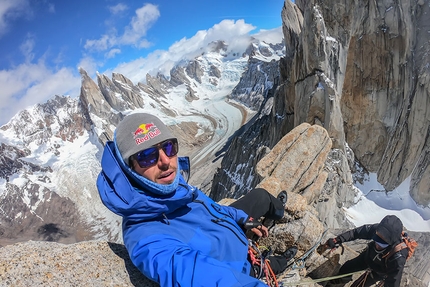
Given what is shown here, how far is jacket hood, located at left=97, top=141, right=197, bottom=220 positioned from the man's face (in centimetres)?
14

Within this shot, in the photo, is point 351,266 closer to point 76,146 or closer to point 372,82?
point 372,82

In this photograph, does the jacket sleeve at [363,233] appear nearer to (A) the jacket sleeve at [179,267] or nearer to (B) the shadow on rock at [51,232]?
(A) the jacket sleeve at [179,267]

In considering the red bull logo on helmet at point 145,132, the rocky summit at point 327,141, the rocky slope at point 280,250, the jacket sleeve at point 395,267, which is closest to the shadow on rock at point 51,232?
the rocky summit at point 327,141

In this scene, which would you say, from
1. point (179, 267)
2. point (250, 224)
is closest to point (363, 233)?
point (250, 224)

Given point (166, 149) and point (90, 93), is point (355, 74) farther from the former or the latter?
point (90, 93)

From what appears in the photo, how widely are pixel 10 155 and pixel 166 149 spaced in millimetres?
206955

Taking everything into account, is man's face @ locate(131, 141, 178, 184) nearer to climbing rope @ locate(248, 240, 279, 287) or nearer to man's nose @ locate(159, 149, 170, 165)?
man's nose @ locate(159, 149, 170, 165)

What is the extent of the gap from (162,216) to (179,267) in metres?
0.96

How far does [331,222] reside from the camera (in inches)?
504

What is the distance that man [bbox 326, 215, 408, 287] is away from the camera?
6727 millimetres

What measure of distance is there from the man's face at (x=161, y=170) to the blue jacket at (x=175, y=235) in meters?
0.19

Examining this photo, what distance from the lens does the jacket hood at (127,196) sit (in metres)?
3.15

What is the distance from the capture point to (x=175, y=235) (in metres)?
3.21

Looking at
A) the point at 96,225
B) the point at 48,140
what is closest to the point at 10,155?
the point at 48,140
